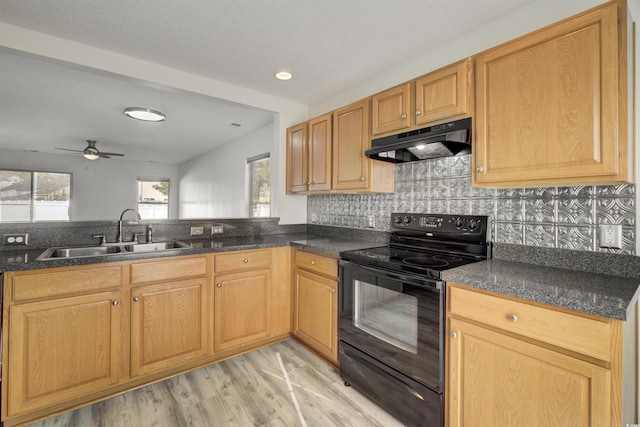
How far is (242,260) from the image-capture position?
243cm

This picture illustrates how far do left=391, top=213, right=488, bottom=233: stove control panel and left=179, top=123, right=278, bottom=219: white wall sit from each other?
5.07 feet

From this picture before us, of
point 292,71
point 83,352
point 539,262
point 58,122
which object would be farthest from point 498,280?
point 58,122

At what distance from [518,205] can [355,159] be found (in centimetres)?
118

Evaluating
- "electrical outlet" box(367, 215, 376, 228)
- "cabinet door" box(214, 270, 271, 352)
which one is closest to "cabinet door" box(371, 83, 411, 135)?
"electrical outlet" box(367, 215, 376, 228)

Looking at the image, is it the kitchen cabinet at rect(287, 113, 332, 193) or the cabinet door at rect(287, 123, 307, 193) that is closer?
the kitchen cabinet at rect(287, 113, 332, 193)

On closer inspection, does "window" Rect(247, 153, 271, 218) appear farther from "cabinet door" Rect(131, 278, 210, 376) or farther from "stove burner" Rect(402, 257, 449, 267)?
"stove burner" Rect(402, 257, 449, 267)

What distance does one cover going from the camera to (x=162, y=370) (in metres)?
2.09

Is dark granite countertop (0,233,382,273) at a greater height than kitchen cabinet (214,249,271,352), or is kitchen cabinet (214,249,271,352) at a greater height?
dark granite countertop (0,233,382,273)

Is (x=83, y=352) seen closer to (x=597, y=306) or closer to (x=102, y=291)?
(x=102, y=291)

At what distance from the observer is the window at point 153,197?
745cm

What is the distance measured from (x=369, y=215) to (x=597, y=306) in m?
1.81

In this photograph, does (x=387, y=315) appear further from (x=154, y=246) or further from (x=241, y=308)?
(x=154, y=246)

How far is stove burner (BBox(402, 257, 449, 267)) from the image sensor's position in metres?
1.67

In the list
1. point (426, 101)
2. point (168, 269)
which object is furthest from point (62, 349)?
point (426, 101)
